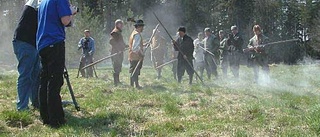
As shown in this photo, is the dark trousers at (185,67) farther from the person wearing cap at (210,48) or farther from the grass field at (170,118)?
the grass field at (170,118)

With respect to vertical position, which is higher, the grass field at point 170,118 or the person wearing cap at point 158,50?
the person wearing cap at point 158,50

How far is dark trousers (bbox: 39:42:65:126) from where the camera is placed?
5.12m

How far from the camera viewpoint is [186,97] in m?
8.42

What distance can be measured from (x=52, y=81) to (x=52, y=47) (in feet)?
1.47

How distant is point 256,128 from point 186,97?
3.21 m

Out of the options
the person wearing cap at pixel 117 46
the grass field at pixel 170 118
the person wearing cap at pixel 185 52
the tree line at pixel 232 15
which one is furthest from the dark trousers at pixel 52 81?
the tree line at pixel 232 15

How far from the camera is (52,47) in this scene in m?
5.12

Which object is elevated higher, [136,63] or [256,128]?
[136,63]

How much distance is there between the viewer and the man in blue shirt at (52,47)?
16.8 feet

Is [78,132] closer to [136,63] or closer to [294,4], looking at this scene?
[136,63]

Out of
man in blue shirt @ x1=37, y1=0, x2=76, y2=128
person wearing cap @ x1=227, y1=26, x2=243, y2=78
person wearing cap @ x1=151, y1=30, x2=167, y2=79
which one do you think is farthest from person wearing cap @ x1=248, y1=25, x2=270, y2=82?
man in blue shirt @ x1=37, y1=0, x2=76, y2=128

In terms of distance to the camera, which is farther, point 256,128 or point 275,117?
point 275,117

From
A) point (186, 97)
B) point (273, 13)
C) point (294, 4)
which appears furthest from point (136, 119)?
point (294, 4)

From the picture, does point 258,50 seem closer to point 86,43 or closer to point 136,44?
point 136,44
